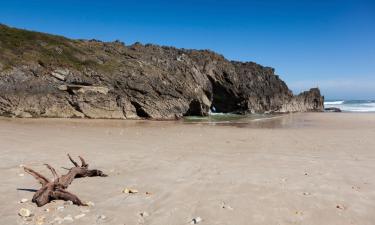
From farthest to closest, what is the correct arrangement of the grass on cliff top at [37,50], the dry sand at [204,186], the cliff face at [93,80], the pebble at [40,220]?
the grass on cliff top at [37,50], the cliff face at [93,80], the dry sand at [204,186], the pebble at [40,220]

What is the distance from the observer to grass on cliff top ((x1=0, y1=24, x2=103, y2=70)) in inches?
1222

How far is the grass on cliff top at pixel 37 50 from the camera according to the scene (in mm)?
31047

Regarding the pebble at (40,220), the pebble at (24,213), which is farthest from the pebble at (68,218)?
the pebble at (24,213)

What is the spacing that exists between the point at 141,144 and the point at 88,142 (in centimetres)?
210

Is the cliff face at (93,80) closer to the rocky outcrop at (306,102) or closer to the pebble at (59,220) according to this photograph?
the pebble at (59,220)

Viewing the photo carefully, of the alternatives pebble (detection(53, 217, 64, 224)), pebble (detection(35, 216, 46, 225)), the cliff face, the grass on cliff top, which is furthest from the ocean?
pebble (detection(35, 216, 46, 225))

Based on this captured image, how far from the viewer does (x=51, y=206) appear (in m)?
5.89

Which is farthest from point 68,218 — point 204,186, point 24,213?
point 204,186

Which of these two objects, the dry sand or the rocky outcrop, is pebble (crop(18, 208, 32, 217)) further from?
the rocky outcrop

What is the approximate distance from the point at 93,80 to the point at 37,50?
582 centimetres

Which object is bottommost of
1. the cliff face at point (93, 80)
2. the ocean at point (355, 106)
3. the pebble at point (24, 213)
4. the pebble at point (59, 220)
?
the pebble at point (59, 220)

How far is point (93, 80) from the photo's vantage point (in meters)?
→ 33.7

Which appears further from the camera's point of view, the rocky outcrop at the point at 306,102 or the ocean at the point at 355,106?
the ocean at the point at 355,106

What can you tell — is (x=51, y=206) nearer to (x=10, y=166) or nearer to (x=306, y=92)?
(x=10, y=166)
